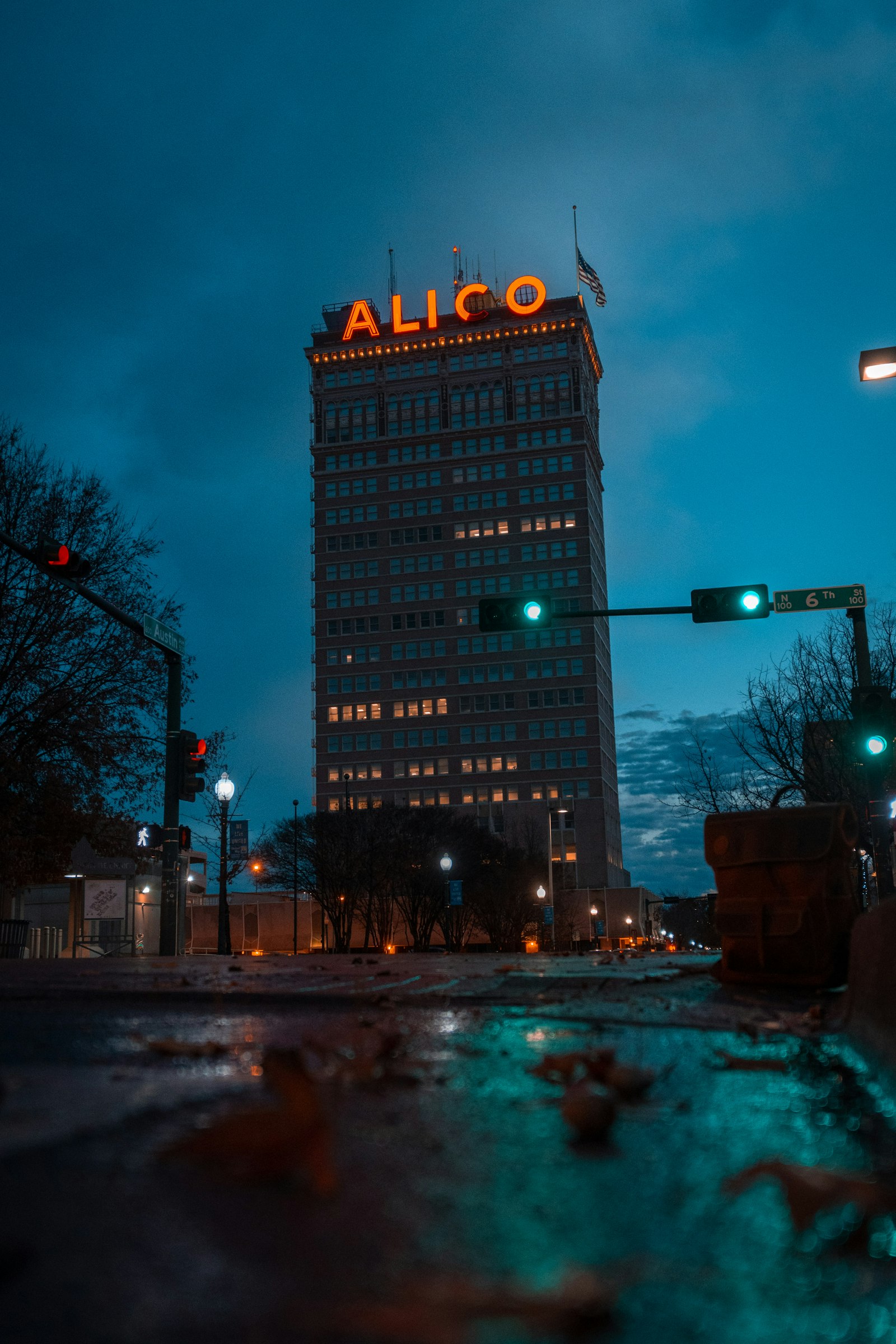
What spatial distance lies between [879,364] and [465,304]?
130 meters

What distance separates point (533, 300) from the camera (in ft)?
446

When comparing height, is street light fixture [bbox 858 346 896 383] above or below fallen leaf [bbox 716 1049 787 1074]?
above

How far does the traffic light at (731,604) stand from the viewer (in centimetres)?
1719

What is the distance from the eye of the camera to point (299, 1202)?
5.39ft

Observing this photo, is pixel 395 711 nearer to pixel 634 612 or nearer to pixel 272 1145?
pixel 634 612

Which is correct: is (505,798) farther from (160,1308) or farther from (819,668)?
(160,1308)

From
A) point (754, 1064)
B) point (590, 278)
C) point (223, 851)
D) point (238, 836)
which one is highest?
point (590, 278)

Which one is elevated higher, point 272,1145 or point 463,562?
point 463,562

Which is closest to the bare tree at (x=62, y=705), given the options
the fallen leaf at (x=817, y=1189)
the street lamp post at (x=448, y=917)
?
the fallen leaf at (x=817, y=1189)

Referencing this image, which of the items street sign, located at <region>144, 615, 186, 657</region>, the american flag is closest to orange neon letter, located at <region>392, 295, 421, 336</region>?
the american flag

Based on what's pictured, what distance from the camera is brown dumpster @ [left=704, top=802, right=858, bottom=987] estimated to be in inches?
259

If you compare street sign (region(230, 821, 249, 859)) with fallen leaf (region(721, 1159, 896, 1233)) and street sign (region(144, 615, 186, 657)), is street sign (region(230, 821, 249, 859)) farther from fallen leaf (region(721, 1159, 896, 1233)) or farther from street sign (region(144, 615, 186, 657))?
fallen leaf (region(721, 1159, 896, 1233))

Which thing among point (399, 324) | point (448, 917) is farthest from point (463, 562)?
point (448, 917)

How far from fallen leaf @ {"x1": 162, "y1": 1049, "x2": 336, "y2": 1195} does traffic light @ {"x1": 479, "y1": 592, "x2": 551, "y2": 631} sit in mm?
15308
